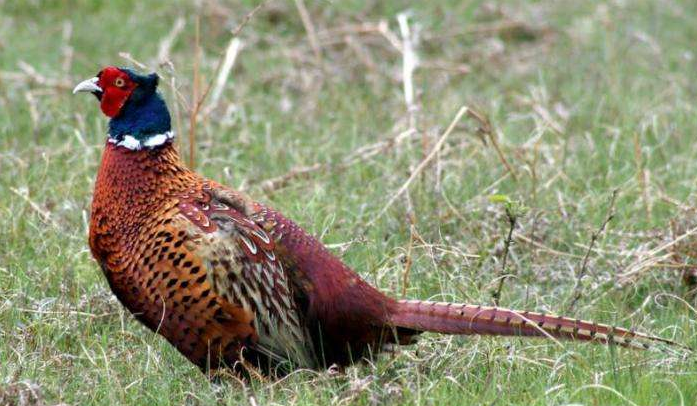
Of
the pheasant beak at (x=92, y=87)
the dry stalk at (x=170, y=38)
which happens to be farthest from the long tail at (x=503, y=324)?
the dry stalk at (x=170, y=38)

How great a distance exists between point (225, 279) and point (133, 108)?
747 millimetres

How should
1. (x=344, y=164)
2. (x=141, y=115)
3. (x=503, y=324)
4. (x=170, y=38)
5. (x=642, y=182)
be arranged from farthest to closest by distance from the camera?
(x=170, y=38) → (x=344, y=164) → (x=642, y=182) → (x=141, y=115) → (x=503, y=324)

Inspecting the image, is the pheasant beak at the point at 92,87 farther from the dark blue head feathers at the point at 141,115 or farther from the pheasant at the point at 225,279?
the dark blue head feathers at the point at 141,115

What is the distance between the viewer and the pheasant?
412cm

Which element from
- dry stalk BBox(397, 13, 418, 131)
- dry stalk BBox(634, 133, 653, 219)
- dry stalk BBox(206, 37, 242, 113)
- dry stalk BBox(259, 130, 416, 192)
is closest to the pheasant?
dry stalk BBox(259, 130, 416, 192)

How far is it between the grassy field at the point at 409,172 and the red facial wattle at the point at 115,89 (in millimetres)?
756

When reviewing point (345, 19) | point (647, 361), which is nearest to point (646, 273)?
point (647, 361)

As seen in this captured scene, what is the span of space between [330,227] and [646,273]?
130cm

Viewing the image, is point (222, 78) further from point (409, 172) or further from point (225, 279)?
point (225, 279)

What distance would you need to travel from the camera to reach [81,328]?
4.66 metres

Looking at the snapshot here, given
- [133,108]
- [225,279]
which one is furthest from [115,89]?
[225,279]

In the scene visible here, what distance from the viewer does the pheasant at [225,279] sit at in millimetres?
4117

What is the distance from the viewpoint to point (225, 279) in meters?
4.13

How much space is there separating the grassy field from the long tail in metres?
0.09
